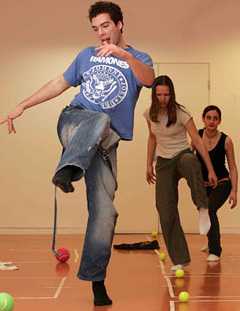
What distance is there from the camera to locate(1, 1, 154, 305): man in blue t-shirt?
2.62 meters

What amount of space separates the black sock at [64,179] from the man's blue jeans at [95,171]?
0.03 metres

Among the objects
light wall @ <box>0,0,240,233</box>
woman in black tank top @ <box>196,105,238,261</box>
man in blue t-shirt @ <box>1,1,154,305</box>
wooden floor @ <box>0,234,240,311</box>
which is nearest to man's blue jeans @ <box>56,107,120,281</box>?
man in blue t-shirt @ <box>1,1,154,305</box>

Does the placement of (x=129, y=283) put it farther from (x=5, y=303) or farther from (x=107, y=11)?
(x=107, y=11)

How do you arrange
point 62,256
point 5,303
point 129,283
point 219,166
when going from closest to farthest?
point 5,303, point 129,283, point 62,256, point 219,166

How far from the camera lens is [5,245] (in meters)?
5.53

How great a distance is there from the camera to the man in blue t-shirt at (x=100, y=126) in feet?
8.59

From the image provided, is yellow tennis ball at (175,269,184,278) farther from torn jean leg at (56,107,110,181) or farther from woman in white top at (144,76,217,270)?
torn jean leg at (56,107,110,181)

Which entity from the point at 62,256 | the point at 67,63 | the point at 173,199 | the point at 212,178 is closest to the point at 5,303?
the point at 173,199

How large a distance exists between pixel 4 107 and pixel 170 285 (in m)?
4.04

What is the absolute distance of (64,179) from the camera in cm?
255

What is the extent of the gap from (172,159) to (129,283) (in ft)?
3.07

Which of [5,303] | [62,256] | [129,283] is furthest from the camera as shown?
[62,256]

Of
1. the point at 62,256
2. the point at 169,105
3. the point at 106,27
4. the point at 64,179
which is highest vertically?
the point at 106,27

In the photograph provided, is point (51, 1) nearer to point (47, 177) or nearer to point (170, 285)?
point (47, 177)
